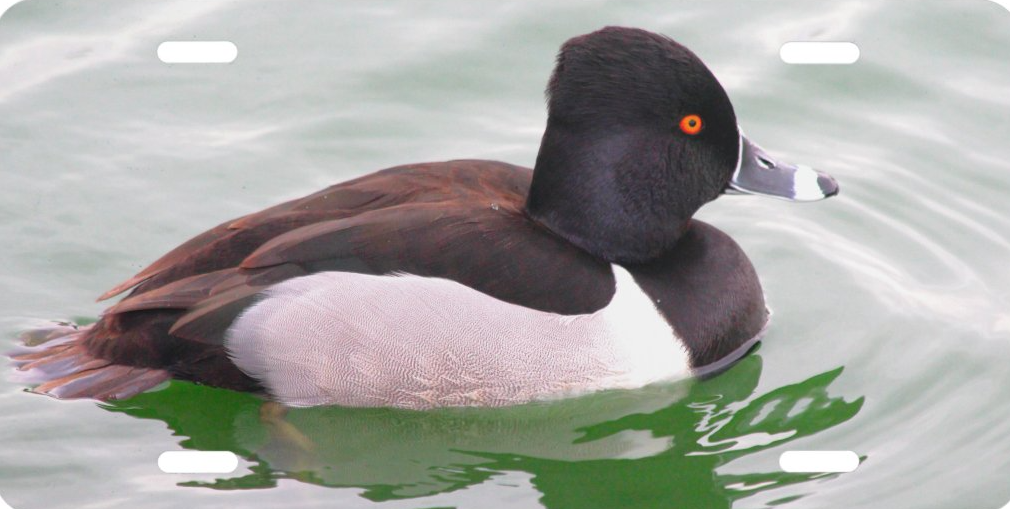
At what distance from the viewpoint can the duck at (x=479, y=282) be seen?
19.6 ft

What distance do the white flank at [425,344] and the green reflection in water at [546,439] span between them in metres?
0.11

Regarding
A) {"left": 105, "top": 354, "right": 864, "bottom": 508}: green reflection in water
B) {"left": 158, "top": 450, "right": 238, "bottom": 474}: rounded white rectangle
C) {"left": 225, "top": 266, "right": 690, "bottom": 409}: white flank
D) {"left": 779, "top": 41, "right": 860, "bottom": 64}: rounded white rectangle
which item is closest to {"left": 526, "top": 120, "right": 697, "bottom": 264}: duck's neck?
{"left": 225, "top": 266, "right": 690, "bottom": 409}: white flank

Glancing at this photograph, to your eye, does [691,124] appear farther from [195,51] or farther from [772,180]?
[195,51]

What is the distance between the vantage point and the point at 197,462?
19.8ft

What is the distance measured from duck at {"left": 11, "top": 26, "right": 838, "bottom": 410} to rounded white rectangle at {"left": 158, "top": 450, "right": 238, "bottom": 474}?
0.28 m

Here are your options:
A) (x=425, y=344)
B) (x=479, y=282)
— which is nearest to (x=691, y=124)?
(x=479, y=282)

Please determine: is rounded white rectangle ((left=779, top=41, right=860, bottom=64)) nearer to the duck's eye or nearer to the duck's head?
Answer: the duck's head

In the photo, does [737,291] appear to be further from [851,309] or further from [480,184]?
[480,184]

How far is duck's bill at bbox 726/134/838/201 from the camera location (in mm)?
6465

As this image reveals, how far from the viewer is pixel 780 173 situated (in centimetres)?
652

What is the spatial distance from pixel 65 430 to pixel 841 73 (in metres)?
4.02

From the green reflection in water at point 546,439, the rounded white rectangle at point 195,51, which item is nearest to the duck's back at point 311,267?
the green reflection in water at point 546,439

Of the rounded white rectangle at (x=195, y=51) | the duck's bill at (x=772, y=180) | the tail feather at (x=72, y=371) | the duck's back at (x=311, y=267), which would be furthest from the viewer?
the rounded white rectangle at (x=195, y=51)

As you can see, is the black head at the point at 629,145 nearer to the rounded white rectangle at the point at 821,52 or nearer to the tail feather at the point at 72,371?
the rounded white rectangle at the point at 821,52
